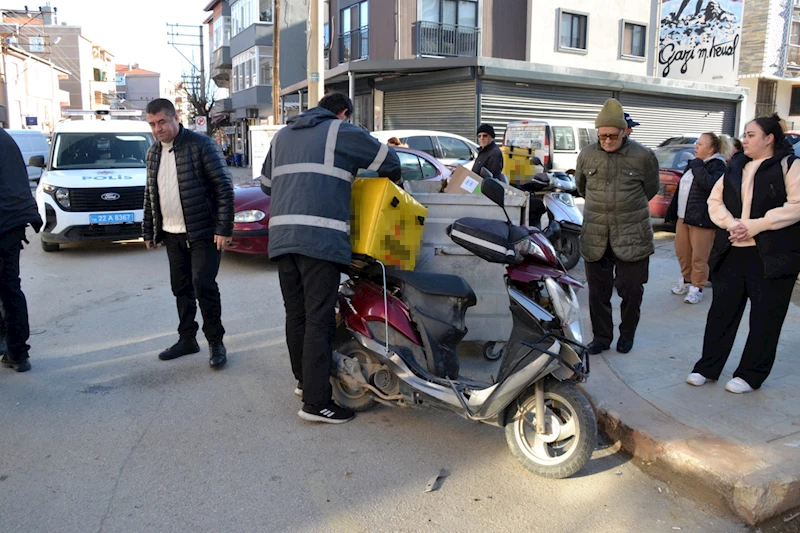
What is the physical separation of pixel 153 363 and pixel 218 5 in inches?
1859

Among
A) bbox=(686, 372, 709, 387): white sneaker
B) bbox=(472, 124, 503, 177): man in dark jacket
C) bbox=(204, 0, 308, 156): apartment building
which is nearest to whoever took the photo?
bbox=(686, 372, 709, 387): white sneaker

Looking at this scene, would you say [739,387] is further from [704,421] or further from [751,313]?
[704,421]

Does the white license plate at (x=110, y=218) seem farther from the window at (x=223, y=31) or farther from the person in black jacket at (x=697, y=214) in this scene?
the window at (x=223, y=31)

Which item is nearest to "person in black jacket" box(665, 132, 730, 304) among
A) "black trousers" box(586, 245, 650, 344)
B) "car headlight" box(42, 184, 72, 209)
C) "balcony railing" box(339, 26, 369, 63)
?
"black trousers" box(586, 245, 650, 344)

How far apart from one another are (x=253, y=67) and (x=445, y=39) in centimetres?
1673

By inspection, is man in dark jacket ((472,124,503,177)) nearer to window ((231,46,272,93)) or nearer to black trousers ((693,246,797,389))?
black trousers ((693,246,797,389))

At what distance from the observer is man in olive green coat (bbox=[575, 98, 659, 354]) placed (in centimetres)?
489

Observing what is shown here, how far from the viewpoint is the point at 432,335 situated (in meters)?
3.90

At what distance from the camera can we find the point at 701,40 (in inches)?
1280

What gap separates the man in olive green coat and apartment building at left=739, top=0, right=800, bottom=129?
31.9 meters

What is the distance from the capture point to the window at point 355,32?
27.0 m

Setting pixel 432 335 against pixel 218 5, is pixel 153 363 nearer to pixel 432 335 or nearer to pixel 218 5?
pixel 432 335

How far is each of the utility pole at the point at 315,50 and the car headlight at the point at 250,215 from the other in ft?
15.4

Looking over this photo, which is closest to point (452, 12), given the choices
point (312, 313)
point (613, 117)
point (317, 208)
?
point (613, 117)
